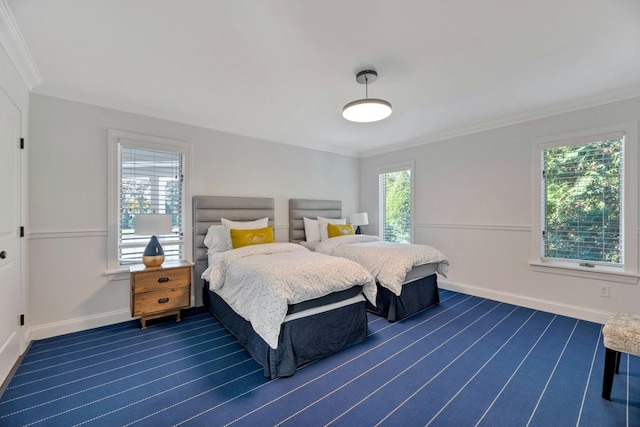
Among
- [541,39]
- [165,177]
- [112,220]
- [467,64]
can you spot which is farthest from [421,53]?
[112,220]

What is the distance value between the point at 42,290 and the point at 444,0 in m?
4.23

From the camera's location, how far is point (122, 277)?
3252 millimetres

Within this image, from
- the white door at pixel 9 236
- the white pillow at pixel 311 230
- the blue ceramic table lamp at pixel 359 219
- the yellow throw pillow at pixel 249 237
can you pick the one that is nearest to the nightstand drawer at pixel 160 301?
the yellow throw pillow at pixel 249 237

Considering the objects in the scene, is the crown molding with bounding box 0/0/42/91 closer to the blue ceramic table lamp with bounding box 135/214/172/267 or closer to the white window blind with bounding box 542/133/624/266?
the blue ceramic table lamp with bounding box 135/214/172/267

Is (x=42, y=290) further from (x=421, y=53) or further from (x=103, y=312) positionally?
(x=421, y=53)

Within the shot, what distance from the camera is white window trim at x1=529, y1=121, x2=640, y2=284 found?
2939mm

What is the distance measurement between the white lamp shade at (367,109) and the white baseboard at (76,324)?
3348 mm

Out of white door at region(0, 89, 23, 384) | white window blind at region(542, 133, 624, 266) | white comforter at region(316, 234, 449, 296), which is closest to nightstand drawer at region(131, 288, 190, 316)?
Answer: white door at region(0, 89, 23, 384)

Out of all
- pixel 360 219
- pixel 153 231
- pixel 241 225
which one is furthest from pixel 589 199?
pixel 153 231

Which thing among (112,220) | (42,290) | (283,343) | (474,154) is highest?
(474,154)

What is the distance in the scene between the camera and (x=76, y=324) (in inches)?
117

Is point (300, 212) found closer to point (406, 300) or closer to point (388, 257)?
point (388, 257)

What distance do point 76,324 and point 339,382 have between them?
2.86 m

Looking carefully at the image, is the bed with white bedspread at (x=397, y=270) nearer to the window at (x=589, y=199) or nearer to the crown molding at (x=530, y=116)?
the window at (x=589, y=199)
